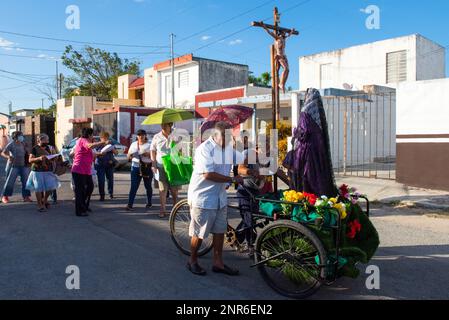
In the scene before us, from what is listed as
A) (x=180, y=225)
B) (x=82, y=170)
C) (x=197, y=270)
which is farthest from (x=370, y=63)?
(x=197, y=270)

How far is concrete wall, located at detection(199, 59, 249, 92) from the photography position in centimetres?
2845

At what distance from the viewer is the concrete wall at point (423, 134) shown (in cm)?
1076

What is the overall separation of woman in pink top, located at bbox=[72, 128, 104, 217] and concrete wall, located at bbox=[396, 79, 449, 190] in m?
8.36

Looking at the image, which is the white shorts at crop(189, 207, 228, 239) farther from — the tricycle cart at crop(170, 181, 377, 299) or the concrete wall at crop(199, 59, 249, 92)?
the concrete wall at crop(199, 59, 249, 92)

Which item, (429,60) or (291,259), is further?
(429,60)

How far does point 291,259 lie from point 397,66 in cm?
2330

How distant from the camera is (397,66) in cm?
2431

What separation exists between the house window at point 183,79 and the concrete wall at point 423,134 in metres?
19.4

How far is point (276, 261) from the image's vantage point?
166 inches

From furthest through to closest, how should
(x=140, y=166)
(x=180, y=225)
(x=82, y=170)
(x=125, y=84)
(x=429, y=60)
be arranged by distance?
(x=125, y=84) → (x=429, y=60) → (x=140, y=166) → (x=82, y=170) → (x=180, y=225)

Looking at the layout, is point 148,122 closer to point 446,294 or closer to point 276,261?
point 276,261

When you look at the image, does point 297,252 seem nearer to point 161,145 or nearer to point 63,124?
point 161,145

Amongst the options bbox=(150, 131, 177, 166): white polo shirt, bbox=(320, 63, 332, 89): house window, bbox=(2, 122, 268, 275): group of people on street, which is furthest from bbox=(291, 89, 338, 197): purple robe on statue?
bbox=(320, 63, 332, 89): house window
